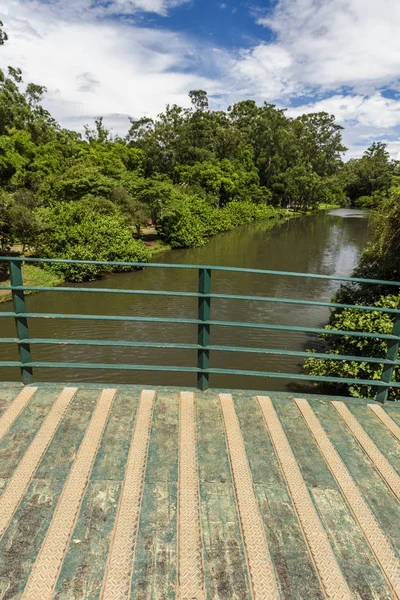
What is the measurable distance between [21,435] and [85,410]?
436mm

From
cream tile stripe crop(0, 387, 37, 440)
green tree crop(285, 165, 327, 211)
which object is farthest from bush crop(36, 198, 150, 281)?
green tree crop(285, 165, 327, 211)

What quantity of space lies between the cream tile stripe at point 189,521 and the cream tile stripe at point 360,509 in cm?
82

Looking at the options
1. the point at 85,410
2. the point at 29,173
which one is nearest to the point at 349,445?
the point at 85,410

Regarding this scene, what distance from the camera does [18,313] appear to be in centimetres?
276

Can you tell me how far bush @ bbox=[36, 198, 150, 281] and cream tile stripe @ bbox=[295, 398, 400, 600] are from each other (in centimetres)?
1318

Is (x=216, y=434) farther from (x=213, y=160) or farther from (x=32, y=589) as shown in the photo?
(x=213, y=160)

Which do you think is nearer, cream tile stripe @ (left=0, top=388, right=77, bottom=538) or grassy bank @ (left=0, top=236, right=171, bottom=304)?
cream tile stripe @ (left=0, top=388, right=77, bottom=538)

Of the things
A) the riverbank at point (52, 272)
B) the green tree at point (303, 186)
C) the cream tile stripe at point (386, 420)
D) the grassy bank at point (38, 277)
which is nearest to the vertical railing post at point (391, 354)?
the cream tile stripe at point (386, 420)

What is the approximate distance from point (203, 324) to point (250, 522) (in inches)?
53.7

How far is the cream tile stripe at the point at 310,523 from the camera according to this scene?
1560mm

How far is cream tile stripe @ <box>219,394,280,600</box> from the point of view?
1535 millimetres

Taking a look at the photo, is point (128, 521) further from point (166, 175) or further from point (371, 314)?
point (166, 175)

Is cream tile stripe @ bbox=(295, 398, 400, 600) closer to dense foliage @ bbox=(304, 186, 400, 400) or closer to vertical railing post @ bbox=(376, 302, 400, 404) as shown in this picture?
vertical railing post @ bbox=(376, 302, 400, 404)

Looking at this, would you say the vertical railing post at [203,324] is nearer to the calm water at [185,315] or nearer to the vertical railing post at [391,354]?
the vertical railing post at [391,354]
